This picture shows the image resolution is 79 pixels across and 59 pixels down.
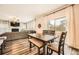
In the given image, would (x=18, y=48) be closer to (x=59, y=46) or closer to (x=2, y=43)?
(x=2, y=43)

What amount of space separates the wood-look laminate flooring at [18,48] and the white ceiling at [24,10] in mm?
374

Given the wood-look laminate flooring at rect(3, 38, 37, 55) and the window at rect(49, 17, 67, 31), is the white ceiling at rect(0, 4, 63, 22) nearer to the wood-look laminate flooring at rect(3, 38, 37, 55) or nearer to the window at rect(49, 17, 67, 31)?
the window at rect(49, 17, 67, 31)

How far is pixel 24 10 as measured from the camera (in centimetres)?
164

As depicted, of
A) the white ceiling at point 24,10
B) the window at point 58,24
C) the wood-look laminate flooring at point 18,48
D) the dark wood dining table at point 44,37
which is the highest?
the white ceiling at point 24,10

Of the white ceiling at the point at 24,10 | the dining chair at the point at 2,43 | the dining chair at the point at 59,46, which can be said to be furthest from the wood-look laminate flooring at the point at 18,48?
the white ceiling at the point at 24,10

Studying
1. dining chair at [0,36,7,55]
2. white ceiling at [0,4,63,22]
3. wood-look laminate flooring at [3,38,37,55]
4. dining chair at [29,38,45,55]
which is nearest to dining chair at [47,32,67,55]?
dining chair at [29,38,45,55]

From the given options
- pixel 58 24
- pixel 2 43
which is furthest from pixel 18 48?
pixel 58 24

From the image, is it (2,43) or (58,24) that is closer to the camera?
(2,43)

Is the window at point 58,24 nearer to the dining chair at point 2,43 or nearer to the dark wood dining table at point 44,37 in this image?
the dark wood dining table at point 44,37

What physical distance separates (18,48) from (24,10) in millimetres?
620

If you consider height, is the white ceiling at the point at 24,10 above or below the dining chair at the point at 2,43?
above

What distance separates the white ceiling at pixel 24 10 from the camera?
1618 mm

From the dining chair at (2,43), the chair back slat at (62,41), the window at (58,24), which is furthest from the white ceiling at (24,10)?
the chair back slat at (62,41)

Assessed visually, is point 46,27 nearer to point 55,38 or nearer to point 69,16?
point 55,38
